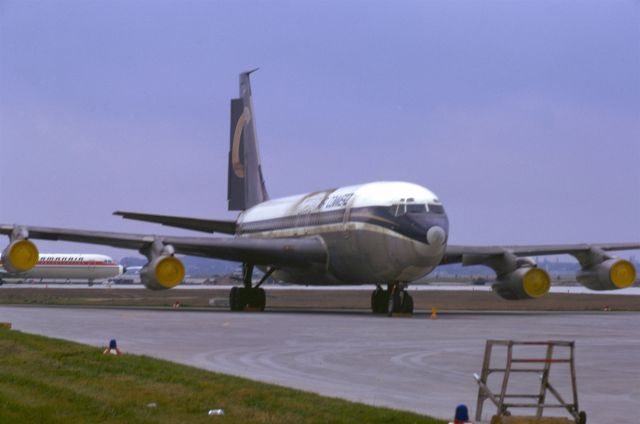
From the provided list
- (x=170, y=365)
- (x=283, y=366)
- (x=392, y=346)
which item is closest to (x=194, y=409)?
(x=170, y=365)

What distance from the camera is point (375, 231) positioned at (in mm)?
36312

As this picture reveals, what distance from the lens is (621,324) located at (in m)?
32.1

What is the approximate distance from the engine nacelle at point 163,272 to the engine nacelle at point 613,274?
14575 mm

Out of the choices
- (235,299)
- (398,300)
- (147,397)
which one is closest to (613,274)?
(398,300)

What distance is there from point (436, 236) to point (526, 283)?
6160mm

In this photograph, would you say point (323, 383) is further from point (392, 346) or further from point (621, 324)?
point (621, 324)

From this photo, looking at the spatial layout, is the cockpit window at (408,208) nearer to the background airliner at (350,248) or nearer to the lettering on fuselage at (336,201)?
the background airliner at (350,248)

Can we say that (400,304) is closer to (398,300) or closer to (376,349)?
(398,300)

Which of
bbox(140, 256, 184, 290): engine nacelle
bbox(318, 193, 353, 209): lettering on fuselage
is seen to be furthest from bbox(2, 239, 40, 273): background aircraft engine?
bbox(318, 193, 353, 209): lettering on fuselage

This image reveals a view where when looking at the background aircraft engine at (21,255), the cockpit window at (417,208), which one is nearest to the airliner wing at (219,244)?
the background aircraft engine at (21,255)

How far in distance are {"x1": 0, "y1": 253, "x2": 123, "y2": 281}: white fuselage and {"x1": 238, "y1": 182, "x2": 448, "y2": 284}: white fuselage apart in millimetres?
73312

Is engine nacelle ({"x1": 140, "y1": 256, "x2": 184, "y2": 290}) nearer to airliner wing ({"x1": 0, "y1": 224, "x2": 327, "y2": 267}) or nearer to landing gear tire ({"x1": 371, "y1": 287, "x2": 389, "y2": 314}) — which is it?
airliner wing ({"x1": 0, "y1": 224, "x2": 327, "y2": 267})

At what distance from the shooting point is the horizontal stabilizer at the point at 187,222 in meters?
41.8

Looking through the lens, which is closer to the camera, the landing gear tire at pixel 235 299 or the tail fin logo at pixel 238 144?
the landing gear tire at pixel 235 299
